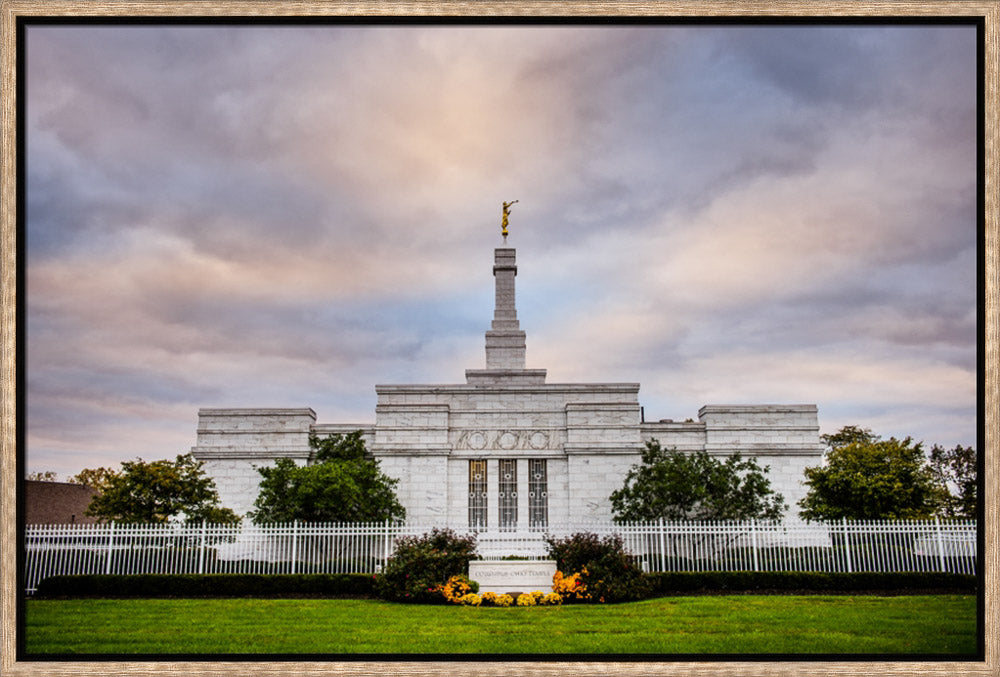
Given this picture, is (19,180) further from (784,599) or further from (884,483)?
(884,483)

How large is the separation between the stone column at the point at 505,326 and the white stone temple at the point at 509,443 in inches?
137

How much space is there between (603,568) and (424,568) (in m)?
4.21

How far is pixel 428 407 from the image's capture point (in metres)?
33.5

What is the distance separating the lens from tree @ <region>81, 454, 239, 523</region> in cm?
2581

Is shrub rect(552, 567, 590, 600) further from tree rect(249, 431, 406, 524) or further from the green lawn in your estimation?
tree rect(249, 431, 406, 524)

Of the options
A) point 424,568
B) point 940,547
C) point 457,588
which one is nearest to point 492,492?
point 424,568

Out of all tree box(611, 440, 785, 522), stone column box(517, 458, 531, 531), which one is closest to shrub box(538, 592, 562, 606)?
tree box(611, 440, 785, 522)

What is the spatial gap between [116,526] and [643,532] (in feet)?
53.0

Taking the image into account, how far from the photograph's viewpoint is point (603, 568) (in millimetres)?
18547

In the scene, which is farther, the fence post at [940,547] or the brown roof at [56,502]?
the brown roof at [56,502]

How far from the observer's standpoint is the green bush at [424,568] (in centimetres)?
1839

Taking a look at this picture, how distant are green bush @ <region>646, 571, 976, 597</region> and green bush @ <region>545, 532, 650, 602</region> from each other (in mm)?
2211

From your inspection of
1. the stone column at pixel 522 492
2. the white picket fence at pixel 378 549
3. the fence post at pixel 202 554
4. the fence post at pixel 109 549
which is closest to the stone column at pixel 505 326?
the stone column at pixel 522 492

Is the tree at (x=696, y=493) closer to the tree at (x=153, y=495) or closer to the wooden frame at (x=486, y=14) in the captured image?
the tree at (x=153, y=495)
